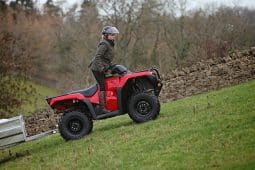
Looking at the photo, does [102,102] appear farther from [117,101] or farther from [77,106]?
[77,106]

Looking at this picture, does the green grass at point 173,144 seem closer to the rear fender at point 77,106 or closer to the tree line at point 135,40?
the rear fender at point 77,106

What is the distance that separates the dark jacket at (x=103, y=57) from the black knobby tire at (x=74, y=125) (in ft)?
3.94

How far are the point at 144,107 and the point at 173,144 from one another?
2819 millimetres

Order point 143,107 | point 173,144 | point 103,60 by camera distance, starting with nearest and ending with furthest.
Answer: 1. point 173,144
2. point 143,107
3. point 103,60

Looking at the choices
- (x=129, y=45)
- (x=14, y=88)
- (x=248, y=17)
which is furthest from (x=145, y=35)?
(x=14, y=88)

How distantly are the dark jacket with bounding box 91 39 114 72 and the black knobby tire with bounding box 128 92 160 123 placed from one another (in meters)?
1.01

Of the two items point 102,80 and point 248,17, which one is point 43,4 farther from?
point 102,80

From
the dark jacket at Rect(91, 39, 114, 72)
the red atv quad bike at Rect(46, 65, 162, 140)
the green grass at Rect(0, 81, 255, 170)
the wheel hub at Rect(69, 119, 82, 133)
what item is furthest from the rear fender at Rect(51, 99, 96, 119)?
the dark jacket at Rect(91, 39, 114, 72)

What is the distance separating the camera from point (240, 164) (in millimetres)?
7379

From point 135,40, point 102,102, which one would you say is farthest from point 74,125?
point 135,40

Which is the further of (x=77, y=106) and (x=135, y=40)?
(x=135, y=40)

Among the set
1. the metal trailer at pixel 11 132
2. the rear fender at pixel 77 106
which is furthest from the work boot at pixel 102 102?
the metal trailer at pixel 11 132

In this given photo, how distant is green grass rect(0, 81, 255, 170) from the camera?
8.07 metres

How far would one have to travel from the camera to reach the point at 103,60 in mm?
12227
